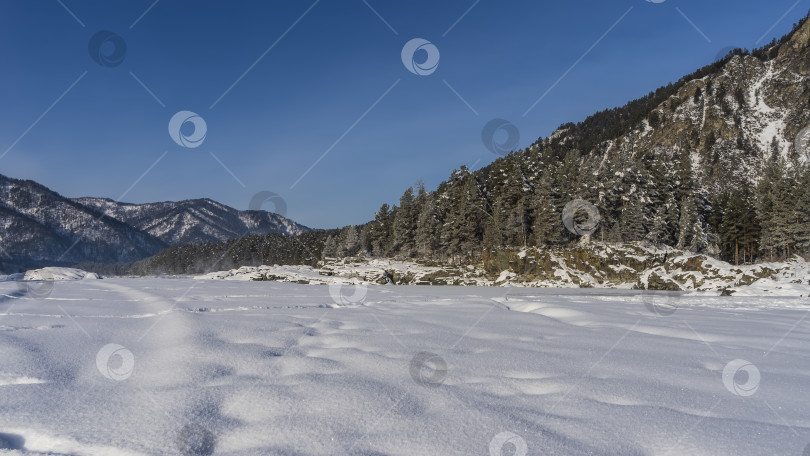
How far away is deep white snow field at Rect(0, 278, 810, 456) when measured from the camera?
2176 mm

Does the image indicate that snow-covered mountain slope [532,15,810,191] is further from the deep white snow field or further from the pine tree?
the deep white snow field

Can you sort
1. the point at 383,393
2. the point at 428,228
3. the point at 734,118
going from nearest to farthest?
the point at 383,393 → the point at 428,228 → the point at 734,118

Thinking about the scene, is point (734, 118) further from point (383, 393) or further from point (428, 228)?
point (383, 393)

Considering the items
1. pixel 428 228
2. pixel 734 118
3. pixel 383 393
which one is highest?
pixel 734 118

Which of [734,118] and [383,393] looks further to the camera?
[734,118]

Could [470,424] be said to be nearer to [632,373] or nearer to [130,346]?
[632,373]

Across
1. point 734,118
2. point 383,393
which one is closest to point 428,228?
point 383,393

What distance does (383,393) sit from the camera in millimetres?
2877

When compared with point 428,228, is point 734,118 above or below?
above

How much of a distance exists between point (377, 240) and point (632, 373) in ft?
231

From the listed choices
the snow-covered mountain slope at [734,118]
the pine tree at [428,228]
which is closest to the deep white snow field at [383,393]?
the pine tree at [428,228]

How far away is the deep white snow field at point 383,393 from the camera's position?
218cm

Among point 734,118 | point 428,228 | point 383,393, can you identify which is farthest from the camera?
point 734,118

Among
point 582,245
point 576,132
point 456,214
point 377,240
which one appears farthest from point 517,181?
point 576,132
